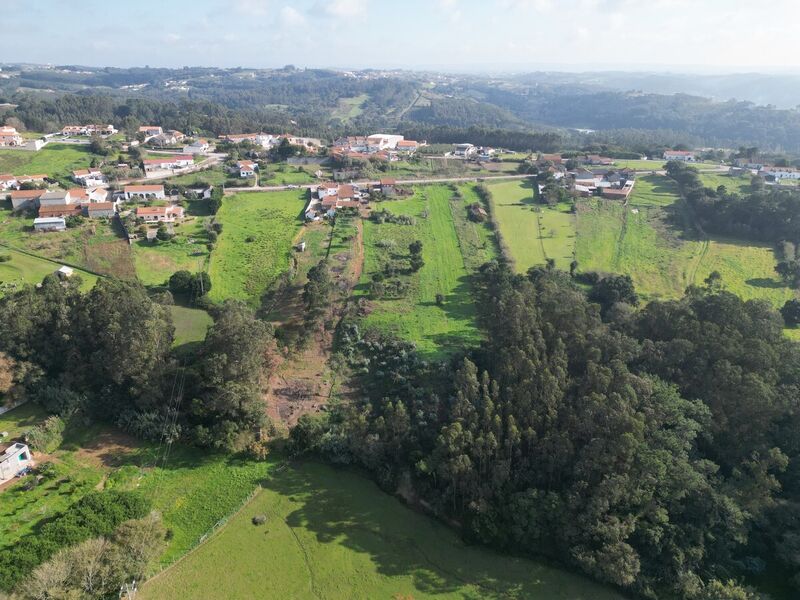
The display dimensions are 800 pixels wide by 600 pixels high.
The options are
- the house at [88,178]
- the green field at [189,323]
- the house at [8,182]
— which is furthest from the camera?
the house at [88,178]

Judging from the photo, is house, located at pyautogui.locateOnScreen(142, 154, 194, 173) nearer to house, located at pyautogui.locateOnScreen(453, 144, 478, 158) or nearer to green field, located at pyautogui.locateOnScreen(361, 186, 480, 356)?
green field, located at pyautogui.locateOnScreen(361, 186, 480, 356)

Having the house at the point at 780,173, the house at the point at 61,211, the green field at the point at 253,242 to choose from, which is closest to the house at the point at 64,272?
the house at the point at 61,211

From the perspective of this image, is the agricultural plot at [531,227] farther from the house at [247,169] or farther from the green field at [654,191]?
the house at [247,169]

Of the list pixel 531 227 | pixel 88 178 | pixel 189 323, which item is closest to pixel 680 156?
pixel 531 227

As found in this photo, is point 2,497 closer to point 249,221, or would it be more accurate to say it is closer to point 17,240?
point 17,240

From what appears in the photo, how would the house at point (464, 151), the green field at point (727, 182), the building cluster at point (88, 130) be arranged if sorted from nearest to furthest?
the green field at point (727, 182)
the building cluster at point (88, 130)
the house at point (464, 151)

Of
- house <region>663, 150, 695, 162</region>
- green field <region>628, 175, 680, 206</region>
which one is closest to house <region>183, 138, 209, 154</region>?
green field <region>628, 175, 680, 206</region>

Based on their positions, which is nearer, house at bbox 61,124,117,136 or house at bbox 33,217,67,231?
house at bbox 33,217,67,231
